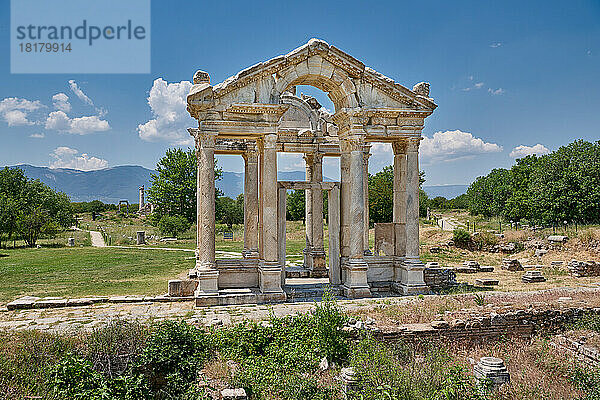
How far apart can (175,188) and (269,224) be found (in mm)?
40337

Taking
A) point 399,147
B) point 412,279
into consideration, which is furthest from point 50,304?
point 399,147

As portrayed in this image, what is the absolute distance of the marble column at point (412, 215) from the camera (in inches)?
654

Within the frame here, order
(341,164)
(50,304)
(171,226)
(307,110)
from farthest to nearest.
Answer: (171,226) → (307,110) → (341,164) → (50,304)

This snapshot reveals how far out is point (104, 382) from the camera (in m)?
8.48

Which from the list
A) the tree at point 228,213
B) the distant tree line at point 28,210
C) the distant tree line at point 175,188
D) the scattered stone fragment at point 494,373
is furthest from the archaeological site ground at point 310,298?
the tree at point 228,213

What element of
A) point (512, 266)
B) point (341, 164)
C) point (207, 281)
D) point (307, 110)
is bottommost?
point (512, 266)

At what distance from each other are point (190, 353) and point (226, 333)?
3.57 ft

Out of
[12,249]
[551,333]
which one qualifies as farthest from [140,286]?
[12,249]

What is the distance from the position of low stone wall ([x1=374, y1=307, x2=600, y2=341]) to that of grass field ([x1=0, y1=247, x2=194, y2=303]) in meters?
10.0

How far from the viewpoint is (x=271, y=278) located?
1527 cm

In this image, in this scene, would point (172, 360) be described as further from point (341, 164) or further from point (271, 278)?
point (341, 164)

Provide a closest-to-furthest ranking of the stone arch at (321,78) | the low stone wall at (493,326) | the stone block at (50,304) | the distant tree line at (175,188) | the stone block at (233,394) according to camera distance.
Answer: the stone block at (233,394)
the low stone wall at (493,326)
the stone block at (50,304)
the stone arch at (321,78)
the distant tree line at (175,188)

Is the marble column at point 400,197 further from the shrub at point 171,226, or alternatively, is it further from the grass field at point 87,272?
the shrub at point 171,226

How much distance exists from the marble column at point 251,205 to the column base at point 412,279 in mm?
6124
